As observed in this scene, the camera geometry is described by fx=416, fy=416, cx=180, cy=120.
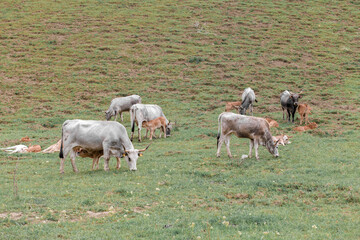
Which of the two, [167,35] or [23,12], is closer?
[167,35]

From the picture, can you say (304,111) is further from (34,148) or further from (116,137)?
(34,148)

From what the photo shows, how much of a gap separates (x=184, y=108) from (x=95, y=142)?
16962 mm

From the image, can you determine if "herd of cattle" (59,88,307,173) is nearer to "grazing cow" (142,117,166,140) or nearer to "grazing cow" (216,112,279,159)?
"grazing cow" (216,112,279,159)

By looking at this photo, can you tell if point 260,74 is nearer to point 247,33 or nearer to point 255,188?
point 247,33

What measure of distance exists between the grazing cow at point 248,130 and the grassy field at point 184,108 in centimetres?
60

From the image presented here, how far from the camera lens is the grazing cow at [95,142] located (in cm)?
1439

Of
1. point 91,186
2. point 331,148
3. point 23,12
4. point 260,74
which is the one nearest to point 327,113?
point 331,148

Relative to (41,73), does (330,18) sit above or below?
above

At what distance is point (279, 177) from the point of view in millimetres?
12695

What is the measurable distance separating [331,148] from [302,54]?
2921cm

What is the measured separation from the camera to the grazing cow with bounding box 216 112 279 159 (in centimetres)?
1598

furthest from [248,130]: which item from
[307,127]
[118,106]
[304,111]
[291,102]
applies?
[118,106]

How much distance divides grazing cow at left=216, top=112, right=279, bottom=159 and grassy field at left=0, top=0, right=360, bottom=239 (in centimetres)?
60

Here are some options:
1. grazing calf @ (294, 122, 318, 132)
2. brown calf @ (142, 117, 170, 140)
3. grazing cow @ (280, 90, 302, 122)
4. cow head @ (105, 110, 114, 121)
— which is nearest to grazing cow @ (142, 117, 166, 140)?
brown calf @ (142, 117, 170, 140)
